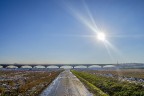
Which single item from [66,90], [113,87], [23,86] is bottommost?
[66,90]

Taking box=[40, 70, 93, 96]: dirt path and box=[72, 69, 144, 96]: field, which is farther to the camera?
box=[40, 70, 93, 96]: dirt path

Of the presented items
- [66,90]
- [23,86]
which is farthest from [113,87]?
[23,86]

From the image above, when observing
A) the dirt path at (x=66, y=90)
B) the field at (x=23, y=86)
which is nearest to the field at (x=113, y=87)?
the dirt path at (x=66, y=90)

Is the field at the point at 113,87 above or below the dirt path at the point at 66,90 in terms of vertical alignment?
above

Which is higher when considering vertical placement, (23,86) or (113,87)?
(113,87)

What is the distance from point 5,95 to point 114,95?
11.2 meters

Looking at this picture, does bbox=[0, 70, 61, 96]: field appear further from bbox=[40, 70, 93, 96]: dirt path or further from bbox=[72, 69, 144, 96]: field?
bbox=[72, 69, 144, 96]: field

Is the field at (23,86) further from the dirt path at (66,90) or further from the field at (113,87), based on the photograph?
the field at (113,87)

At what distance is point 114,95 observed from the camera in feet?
69.1

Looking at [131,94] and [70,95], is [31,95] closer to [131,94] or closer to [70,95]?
[70,95]

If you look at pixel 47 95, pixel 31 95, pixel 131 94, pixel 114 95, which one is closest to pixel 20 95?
pixel 31 95

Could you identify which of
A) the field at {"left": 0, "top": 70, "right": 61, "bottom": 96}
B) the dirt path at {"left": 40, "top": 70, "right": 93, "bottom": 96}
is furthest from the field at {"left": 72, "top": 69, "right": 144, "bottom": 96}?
the field at {"left": 0, "top": 70, "right": 61, "bottom": 96}

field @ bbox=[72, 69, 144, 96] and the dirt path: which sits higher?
field @ bbox=[72, 69, 144, 96]

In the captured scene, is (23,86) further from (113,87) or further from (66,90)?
(113,87)
